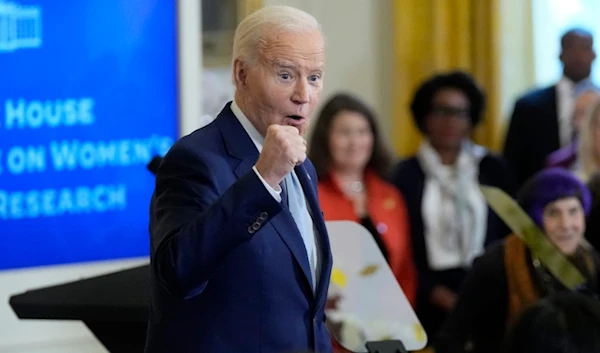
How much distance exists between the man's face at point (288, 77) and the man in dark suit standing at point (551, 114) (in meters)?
3.31

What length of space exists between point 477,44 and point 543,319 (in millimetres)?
4066

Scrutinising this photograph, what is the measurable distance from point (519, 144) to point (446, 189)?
709mm

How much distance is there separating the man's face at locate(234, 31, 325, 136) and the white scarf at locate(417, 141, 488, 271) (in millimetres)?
2630

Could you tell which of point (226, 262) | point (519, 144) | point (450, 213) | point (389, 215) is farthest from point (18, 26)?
point (519, 144)

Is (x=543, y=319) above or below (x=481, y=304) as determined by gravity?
above

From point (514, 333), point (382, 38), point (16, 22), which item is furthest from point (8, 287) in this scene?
point (382, 38)

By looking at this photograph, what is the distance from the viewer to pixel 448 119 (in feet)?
14.1

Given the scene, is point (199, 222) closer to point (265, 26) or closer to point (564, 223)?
point (265, 26)

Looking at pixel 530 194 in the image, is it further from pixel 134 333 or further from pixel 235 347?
pixel 235 347

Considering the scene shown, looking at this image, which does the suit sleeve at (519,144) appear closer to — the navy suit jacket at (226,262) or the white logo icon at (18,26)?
the white logo icon at (18,26)

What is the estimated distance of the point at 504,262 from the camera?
3377 millimetres

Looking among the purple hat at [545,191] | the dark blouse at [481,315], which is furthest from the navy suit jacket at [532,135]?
the dark blouse at [481,315]

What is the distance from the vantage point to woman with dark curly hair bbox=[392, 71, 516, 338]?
4164mm

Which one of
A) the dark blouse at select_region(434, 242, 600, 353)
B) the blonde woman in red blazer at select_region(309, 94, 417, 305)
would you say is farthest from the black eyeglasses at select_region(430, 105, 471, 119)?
the dark blouse at select_region(434, 242, 600, 353)
